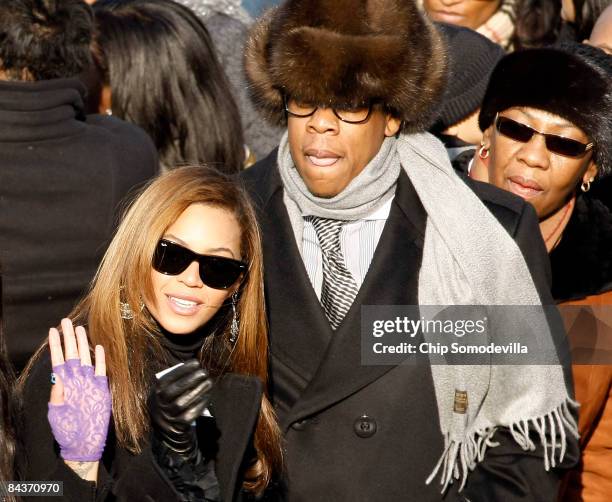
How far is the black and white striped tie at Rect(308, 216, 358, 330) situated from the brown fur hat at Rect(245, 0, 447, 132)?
45 cm

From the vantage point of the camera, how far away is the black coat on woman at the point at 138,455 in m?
3.37

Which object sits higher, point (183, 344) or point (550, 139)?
point (550, 139)

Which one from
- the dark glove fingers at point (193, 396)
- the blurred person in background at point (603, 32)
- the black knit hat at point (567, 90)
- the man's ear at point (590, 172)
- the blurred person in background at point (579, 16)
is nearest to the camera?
the dark glove fingers at point (193, 396)

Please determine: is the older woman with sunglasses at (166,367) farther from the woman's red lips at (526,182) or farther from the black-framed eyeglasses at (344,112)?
the woman's red lips at (526,182)

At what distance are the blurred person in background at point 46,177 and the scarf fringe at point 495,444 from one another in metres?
1.36

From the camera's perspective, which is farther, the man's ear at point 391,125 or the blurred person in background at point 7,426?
the man's ear at point 391,125

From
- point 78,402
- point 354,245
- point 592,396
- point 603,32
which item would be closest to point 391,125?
point 354,245

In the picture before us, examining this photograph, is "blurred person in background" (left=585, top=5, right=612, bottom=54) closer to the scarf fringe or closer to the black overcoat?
the black overcoat

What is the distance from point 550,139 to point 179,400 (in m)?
1.95

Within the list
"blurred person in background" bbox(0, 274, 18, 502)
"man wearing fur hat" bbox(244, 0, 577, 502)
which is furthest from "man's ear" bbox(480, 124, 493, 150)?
"blurred person in background" bbox(0, 274, 18, 502)

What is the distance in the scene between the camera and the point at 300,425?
155 inches

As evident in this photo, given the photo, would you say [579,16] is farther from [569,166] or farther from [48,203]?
[48,203]

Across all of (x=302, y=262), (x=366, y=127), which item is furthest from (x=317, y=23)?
(x=302, y=262)

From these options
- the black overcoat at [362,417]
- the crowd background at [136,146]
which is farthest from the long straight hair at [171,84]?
the black overcoat at [362,417]
